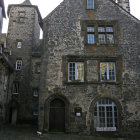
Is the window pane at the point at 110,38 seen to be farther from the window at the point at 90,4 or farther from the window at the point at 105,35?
the window at the point at 90,4

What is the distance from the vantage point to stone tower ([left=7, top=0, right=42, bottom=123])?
70.8 feet

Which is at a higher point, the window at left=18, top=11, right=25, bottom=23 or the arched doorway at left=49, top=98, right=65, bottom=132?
the window at left=18, top=11, right=25, bottom=23

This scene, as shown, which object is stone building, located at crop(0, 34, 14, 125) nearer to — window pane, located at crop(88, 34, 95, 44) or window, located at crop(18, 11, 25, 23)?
window, located at crop(18, 11, 25, 23)

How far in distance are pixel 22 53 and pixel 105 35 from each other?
40.8 feet

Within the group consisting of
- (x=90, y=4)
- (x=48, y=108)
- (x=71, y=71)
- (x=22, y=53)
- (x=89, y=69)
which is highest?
(x=90, y=4)

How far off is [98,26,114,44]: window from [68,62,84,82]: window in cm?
267

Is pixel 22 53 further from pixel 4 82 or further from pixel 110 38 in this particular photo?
pixel 110 38

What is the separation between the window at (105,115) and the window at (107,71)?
1.70 metres

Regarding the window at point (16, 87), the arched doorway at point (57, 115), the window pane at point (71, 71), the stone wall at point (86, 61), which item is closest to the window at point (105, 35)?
the stone wall at point (86, 61)

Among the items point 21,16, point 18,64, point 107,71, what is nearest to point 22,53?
point 18,64

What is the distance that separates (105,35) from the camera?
1469cm

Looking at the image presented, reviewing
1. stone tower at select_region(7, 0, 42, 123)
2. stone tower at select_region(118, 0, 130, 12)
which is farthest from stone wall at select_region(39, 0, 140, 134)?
stone tower at select_region(7, 0, 42, 123)

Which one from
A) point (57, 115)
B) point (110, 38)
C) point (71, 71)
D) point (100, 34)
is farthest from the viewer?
point (100, 34)

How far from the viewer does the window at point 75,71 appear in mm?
13859
